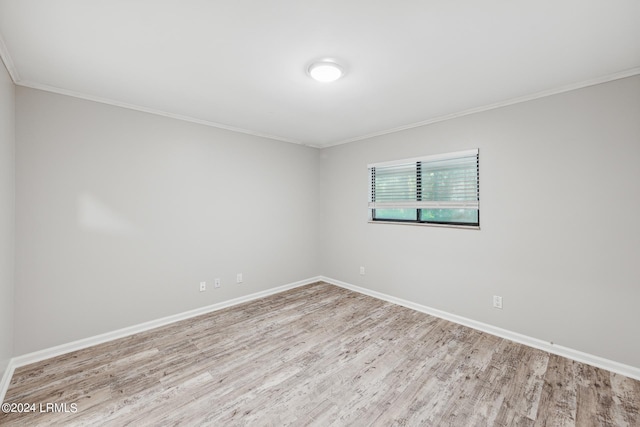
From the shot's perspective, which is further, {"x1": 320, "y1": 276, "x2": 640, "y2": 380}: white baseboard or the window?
the window

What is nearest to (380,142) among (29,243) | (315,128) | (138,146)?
(315,128)

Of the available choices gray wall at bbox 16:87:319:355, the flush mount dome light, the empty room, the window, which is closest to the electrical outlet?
the empty room

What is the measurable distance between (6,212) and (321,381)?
282 centimetres

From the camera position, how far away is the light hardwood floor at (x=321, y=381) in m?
1.82

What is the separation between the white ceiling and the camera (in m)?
1.55

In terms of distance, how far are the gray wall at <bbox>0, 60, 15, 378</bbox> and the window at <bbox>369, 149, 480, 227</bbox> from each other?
383cm

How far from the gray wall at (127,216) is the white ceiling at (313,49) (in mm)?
415

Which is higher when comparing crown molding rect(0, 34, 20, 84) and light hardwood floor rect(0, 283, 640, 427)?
crown molding rect(0, 34, 20, 84)

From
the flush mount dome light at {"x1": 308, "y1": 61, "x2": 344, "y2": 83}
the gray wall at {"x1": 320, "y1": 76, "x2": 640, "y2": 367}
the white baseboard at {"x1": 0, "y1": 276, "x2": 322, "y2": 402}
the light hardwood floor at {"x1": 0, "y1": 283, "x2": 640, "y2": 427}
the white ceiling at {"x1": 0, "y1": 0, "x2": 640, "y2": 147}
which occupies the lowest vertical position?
the light hardwood floor at {"x1": 0, "y1": 283, "x2": 640, "y2": 427}

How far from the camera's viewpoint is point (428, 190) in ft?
11.8

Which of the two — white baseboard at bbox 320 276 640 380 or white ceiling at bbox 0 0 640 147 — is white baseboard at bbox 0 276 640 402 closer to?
white baseboard at bbox 320 276 640 380

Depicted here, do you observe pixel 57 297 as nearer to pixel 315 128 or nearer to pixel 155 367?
pixel 155 367

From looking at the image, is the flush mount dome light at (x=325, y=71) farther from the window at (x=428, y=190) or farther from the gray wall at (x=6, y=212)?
the gray wall at (x=6, y=212)

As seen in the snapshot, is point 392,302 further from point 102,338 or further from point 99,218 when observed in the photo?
point 99,218
